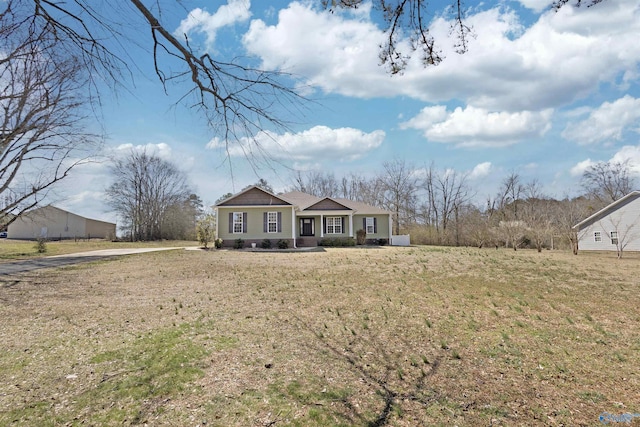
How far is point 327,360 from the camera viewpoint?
4.43m

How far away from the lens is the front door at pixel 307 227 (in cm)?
2652

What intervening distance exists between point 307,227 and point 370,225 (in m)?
5.21

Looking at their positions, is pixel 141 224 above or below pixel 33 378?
above

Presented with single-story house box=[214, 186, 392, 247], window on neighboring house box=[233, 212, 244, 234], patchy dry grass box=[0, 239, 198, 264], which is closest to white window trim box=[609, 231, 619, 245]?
single-story house box=[214, 186, 392, 247]

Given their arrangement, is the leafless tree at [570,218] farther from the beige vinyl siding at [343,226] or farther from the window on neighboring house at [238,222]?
the window on neighboring house at [238,222]

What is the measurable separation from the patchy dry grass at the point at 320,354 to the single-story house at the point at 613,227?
65.9 ft

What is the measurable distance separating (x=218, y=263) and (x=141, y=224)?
31083 mm

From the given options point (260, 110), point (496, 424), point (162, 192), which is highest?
point (162, 192)

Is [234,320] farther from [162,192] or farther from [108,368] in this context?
[162,192]

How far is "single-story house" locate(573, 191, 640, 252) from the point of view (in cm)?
2389

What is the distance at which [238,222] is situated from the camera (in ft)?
76.4

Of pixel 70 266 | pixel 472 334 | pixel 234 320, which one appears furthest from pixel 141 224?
pixel 472 334

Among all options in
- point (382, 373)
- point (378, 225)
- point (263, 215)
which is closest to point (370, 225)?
point (378, 225)

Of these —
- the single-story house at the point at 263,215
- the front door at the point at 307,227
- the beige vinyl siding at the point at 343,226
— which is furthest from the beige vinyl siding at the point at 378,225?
the front door at the point at 307,227
